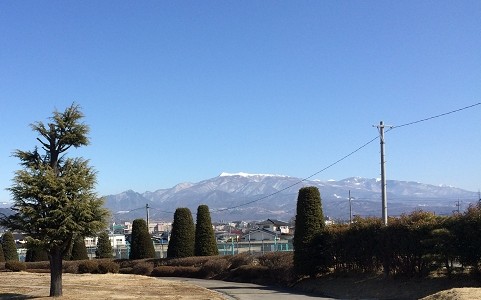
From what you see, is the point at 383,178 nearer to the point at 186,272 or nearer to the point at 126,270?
the point at 186,272

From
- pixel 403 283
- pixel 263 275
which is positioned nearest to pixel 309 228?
pixel 263 275

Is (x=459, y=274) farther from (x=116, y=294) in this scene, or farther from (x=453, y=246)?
(x=116, y=294)

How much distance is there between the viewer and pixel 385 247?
21766 millimetres

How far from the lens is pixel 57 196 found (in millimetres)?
19969

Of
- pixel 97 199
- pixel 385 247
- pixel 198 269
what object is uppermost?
pixel 97 199

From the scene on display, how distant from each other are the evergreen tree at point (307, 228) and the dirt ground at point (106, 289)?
467cm

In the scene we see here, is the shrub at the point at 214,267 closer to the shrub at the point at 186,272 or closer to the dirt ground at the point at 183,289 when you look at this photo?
the shrub at the point at 186,272

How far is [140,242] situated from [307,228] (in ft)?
64.0

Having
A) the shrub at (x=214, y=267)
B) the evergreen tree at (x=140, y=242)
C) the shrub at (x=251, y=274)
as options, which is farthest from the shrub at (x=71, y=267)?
the shrub at (x=251, y=274)

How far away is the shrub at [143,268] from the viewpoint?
36888mm

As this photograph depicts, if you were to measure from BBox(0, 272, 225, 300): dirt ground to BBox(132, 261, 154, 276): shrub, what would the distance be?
7251mm

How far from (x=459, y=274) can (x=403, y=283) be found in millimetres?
2245

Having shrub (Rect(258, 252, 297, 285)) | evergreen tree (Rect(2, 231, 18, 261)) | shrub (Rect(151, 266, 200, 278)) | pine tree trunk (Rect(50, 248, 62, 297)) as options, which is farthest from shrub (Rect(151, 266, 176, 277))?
evergreen tree (Rect(2, 231, 18, 261))

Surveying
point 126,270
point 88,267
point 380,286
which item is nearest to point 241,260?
point 88,267
